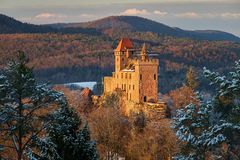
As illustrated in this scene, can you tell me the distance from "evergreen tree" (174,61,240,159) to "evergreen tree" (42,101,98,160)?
5.69 m

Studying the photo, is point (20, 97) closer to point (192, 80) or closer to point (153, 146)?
point (153, 146)

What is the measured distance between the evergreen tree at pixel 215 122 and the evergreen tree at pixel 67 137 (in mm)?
5691

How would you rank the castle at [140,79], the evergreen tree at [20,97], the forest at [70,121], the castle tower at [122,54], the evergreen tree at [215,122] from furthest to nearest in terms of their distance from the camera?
the castle tower at [122,54] < the castle at [140,79] < the evergreen tree at [20,97] < the forest at [70,121] < the evergreen tree at [215,122]

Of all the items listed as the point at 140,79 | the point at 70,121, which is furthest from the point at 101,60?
the point at 70,121

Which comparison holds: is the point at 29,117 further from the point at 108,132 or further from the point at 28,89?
the point at 108,132

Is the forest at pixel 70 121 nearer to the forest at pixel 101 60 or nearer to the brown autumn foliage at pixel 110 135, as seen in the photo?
the brown autumn foliage at pixel 110 135

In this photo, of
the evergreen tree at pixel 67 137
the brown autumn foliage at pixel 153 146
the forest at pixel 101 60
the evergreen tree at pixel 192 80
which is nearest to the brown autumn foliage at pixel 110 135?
the brown autumn foliage at pixel 153 146

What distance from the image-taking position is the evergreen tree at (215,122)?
54.8ft

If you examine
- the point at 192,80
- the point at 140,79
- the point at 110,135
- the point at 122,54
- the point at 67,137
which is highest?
the point at 67,137

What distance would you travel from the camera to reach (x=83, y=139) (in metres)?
22.6

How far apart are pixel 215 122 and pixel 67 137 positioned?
22.7ft

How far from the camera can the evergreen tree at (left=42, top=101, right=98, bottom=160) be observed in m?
22.0

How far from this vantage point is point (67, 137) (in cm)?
2217

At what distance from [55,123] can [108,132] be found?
78.5 ft
